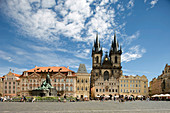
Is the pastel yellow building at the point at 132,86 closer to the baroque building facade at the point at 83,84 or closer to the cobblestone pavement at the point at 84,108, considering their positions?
the baroque building facade at the point at 83,84

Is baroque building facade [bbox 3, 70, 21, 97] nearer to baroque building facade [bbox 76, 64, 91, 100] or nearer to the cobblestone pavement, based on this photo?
baroque building facade [bbox 76, 64, 91, 100]

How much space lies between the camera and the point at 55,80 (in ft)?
229

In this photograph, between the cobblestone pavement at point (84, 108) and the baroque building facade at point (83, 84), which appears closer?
the cobblestone pavement at point (84, 108)

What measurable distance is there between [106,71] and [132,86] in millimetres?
12550

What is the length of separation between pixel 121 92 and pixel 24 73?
37.1 metres

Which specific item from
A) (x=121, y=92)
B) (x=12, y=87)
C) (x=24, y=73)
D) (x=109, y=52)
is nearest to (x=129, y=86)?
(x=121, y=92)

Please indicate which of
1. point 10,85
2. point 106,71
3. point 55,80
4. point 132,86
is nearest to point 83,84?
point 55,80

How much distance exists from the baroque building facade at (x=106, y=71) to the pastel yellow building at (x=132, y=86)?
A: 199cm

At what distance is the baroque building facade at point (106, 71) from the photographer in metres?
74.4

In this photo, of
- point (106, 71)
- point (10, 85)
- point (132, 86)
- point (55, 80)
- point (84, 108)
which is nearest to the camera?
point (84, 108)

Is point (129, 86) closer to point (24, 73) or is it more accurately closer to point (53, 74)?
point (53, 74)

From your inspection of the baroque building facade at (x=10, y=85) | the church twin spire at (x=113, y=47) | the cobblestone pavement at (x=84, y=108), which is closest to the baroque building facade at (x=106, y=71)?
the church twin spire at (x=113, y=47)

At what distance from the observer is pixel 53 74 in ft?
232

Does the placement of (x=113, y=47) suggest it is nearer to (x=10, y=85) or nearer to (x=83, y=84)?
(x=83, y=84)
